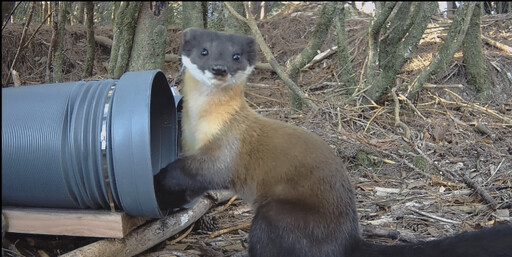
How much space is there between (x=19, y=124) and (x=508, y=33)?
22.6ft

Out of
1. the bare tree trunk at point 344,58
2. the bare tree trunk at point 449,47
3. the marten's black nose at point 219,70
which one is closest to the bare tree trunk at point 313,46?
the bare tree trunk at point 344,58

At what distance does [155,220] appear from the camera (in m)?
3.46

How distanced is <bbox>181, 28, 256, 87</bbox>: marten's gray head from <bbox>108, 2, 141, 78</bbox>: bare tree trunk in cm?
195

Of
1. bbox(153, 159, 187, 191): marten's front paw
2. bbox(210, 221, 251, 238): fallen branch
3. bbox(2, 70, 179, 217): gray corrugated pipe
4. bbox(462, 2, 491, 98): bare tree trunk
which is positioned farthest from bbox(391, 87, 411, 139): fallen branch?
bbox(2, 70, 179, 217): gray corrugated pipe

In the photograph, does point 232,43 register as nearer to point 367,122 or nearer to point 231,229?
point 231,229

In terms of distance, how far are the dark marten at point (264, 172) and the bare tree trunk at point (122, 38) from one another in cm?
197

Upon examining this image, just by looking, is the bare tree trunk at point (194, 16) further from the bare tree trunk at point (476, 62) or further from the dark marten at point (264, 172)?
the bare tree trunk at point (476, 62)

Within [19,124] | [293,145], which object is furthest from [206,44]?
[19,124]

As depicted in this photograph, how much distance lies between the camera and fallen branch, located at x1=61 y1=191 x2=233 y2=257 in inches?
115

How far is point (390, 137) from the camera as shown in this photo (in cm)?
530

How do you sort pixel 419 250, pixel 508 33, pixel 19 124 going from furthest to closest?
pixel 508 33
pixel 19 124
pixel 419 250

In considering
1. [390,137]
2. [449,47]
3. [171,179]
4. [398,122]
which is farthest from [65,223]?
[449,47]

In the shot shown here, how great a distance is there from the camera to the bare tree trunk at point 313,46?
5281 mm

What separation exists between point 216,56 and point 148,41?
2267 mm
